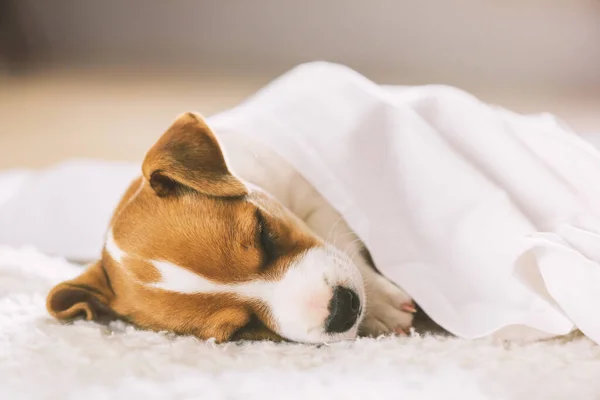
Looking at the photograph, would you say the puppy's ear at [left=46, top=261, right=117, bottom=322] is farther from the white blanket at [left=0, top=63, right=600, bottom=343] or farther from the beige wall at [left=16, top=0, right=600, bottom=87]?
the beige wall at [left=16, top=0, right=600, bottom=87]

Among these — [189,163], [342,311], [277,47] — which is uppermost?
[277,47]

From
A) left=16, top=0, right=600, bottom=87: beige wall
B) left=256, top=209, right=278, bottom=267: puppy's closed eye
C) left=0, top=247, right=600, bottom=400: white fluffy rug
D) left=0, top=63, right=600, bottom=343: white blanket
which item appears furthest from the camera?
left=16, top=0, right=600, bottom=87: beige wall

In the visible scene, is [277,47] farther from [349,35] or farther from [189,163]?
[189,163]

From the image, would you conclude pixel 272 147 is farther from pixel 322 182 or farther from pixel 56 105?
pixel 56 105

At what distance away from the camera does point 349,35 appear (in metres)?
2.50

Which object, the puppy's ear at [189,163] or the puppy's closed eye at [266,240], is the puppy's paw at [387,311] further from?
the puppy's ear at [189,163]

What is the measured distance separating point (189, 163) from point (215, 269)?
0.67 ft

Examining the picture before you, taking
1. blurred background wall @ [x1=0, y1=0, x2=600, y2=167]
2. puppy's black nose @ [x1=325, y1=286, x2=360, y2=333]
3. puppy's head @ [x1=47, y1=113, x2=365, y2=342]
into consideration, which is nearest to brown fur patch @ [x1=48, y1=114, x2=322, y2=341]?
puppy's head @ [x1=47, y1=113, x2=365, y2=342]

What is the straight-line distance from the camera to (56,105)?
9.04 feet

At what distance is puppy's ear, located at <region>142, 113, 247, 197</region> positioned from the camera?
1069 mm

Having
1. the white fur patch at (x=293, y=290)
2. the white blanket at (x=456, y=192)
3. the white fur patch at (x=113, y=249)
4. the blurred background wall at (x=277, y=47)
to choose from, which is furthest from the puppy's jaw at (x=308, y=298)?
the blurred background wall at (x=277, y=47)

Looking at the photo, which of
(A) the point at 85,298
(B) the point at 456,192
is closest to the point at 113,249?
(A) the point at 85,298

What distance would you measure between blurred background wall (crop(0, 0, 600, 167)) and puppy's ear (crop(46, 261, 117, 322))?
1.40 metres

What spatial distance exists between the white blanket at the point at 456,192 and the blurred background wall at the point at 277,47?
1199 millimetres
